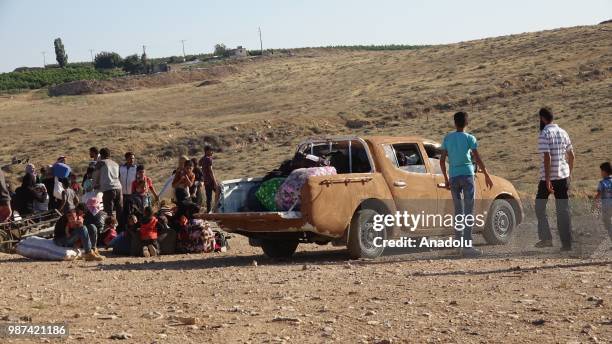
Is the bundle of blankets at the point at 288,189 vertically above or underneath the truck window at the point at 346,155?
underneath

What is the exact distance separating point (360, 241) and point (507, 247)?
90.4 inches

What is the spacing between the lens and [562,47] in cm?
6109

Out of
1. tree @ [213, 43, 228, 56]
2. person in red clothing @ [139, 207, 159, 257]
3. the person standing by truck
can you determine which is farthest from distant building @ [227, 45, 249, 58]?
person in red clothing @ [139, 207, 159, 257]

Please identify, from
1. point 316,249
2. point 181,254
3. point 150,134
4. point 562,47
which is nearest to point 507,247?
point 316,249

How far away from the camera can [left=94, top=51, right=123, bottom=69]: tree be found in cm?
11525

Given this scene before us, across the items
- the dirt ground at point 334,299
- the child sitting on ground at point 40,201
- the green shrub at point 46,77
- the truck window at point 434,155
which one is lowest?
the dirt ground at point 334,299

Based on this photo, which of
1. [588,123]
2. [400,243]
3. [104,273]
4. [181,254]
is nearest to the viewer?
[104,273]

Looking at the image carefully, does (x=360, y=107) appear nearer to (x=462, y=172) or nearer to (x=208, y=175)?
(x=208, y=175)

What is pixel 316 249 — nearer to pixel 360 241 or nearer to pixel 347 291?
pixel 360 241

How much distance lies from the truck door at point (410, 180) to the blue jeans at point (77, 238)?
14.1 ft

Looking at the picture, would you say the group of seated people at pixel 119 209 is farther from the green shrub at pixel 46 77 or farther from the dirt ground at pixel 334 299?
the green shrub at pixel 46 77

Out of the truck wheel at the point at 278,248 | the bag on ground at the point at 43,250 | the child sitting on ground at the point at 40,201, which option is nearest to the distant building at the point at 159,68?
the child sitting on ground at the point at 40,201

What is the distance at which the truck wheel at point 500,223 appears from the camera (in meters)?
14.8

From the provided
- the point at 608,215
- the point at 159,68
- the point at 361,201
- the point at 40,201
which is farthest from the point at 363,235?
the point at 159,68
